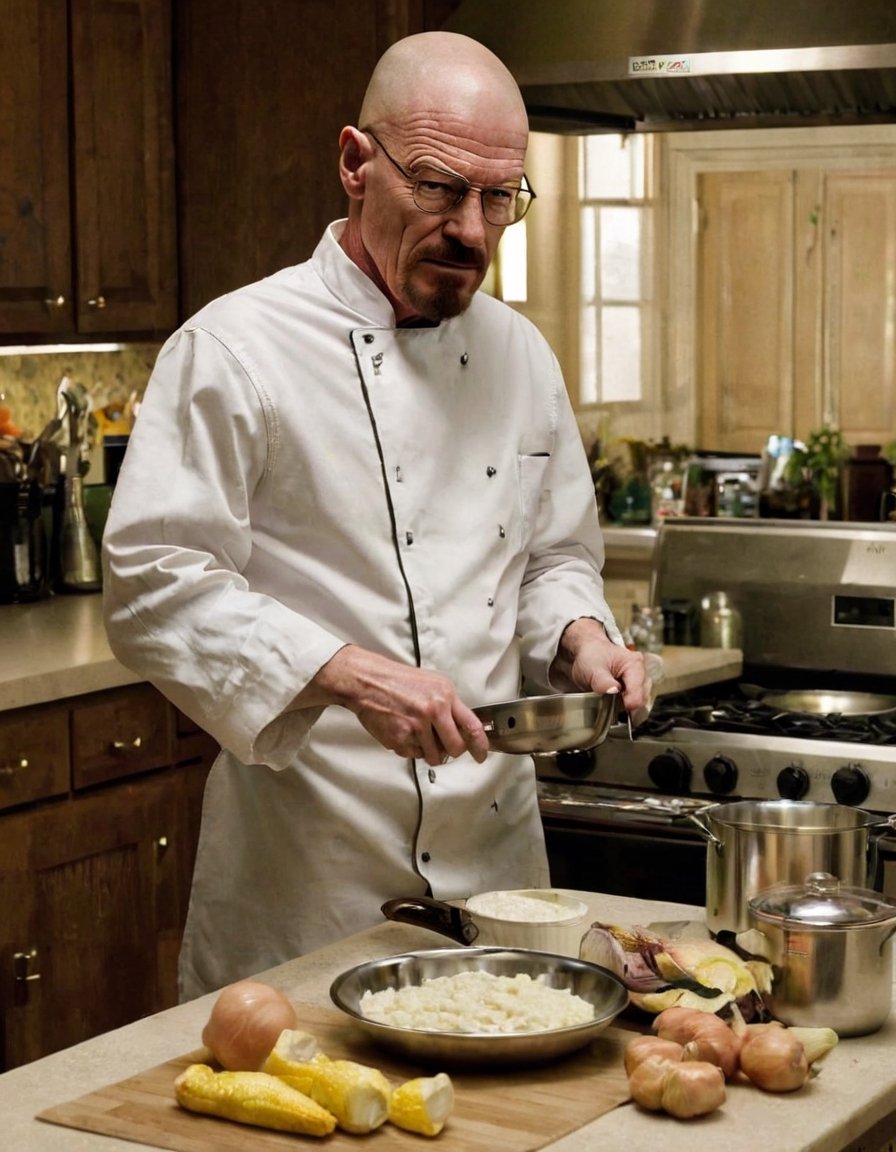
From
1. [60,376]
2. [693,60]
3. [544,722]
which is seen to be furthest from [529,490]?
[60,376]

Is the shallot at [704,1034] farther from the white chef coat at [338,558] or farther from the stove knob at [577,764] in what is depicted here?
the stove knob at [577,764]

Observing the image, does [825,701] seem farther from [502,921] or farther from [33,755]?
[502,921]

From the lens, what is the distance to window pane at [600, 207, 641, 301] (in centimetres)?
503

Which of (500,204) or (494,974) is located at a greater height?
(500,204)

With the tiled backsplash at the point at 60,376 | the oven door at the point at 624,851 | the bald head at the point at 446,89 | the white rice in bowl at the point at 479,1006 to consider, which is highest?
the bald head at the point at 446,89

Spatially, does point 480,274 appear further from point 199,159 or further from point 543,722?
point 199,159

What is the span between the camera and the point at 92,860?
3.13 metres

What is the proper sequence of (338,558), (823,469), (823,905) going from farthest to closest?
1. (823,469)
2. (338,558)
3. (823,905)

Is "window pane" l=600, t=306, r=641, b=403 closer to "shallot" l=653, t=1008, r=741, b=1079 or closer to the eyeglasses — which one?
the eyeglasses

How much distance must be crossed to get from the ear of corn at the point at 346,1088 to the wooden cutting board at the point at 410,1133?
13mm

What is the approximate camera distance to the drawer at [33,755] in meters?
2.92

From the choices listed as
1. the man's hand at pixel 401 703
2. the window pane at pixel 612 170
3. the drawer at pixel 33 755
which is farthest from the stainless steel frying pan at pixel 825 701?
the window pane at pixel 612 170

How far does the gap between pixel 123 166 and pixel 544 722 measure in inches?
93.6

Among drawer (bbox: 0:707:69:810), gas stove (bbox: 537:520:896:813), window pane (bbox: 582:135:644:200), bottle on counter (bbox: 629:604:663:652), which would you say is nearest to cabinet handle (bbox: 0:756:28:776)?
drawer (bbox: 0:707:69:810)
